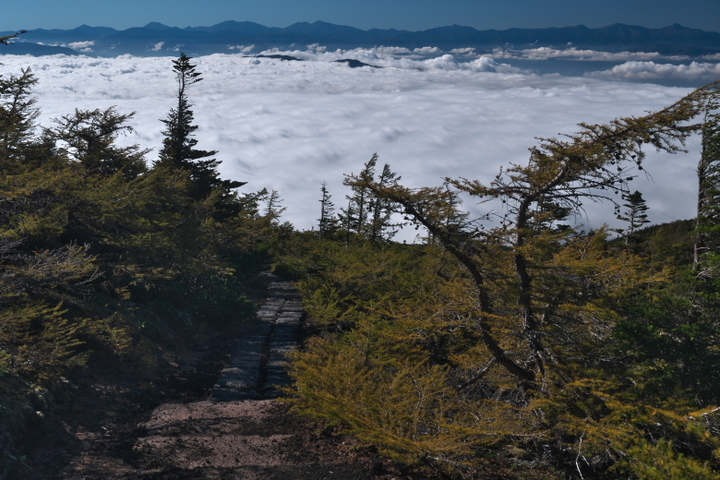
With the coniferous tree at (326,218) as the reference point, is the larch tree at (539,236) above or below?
above

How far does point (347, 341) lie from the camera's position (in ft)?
46.5

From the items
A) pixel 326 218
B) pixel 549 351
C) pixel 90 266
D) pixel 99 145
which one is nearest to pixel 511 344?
pixel 549 351

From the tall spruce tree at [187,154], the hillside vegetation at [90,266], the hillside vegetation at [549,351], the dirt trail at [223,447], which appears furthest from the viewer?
the tall spruce tree at [187,154]

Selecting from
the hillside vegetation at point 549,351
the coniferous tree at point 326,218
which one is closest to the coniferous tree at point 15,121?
the hillside vegetation at point 549,351

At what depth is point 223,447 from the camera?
9.45 m

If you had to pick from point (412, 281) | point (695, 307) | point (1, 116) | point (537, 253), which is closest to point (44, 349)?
point (1, 116)

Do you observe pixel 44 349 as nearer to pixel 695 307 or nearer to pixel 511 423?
pixel 511 423

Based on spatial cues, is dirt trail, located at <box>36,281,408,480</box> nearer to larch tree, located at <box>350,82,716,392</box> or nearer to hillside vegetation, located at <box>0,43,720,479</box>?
hillside vegetation, located at <box>0,43,720,479</box>

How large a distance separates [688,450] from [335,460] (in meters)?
5.36

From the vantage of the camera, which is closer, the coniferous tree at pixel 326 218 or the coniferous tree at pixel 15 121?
the coniferous tree at pixel 15 121

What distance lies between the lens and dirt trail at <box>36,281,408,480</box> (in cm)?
834

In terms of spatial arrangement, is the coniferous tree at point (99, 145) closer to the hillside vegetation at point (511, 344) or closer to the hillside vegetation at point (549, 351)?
the hillside vegetation at point (511, 344)

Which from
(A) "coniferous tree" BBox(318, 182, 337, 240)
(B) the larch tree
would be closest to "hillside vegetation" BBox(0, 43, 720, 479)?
(B) the larch tree

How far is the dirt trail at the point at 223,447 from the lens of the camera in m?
8.34
